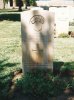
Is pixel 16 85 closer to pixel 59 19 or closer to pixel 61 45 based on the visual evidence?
pixel 61 45

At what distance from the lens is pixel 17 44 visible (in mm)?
12844

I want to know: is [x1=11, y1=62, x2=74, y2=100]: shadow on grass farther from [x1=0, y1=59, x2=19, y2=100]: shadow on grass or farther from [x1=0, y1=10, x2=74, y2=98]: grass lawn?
[x1=0, y1=10, x2=74, y2=98]: grass lawn

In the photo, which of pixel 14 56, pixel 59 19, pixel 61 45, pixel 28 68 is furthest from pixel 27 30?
pixel 59 19

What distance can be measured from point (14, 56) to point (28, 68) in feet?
10.7

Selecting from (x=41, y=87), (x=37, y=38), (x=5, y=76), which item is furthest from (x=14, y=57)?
(x=41, y=87)

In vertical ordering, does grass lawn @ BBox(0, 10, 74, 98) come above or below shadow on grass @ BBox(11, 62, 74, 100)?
below

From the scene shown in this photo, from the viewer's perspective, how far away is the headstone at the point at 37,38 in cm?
671

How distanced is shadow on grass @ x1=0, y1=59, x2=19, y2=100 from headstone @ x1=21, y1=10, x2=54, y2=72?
501 mm

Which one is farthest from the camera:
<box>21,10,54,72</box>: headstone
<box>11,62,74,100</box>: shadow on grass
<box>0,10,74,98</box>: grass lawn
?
<box>0,10,74,98</box>: grass lawn

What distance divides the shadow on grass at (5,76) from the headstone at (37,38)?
50cm

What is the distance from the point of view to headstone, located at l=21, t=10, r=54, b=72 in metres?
6.71

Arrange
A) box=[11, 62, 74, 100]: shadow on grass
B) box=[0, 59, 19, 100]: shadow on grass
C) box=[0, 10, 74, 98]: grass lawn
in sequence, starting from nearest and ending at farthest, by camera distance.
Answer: box=[11, 62, 74, 100]: shadow on grass, box=[0, 59, 19, 100]: shadow on grass, box=[0, 10, 74, 98]: grass lawn

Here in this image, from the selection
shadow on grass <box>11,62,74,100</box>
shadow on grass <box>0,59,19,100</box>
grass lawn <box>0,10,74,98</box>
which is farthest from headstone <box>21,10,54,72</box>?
grass lawn <box>0,10,74,98</box>

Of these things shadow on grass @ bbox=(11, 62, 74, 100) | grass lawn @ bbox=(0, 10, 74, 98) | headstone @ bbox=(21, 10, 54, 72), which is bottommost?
grass lawn @ bbox=(0, 10, 74, 98)
